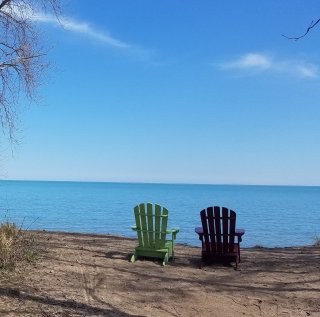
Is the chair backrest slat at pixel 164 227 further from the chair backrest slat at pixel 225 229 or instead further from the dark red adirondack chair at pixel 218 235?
the chair backrest slat at pixel 225 229

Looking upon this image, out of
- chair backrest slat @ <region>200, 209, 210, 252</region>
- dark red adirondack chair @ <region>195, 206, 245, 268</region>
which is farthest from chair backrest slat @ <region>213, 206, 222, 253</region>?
chair backrest slat @ <region>200, 209, 210, 252</region>

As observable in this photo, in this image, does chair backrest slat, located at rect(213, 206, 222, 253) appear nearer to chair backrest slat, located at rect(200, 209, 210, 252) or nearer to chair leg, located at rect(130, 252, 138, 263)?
chair backrest slat, located at rect(200, 209, 210, 252)

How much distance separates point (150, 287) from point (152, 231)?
2077 mm

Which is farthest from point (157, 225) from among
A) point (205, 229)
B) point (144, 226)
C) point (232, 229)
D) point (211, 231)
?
point (232, 229)

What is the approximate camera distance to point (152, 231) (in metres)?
8.62

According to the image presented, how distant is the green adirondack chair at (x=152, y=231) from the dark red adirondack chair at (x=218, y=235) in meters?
0.71

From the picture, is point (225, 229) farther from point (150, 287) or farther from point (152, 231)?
point (150, 287)

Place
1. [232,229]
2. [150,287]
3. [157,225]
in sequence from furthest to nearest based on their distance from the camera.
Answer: [157,225], [232,229], [150,287]

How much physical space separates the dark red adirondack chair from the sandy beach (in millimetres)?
232

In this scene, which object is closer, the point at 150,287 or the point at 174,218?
the point at 150,287

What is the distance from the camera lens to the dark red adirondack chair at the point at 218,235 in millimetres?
8500

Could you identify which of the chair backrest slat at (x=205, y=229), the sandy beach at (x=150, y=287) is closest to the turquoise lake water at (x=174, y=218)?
the sandy beach at (x=150, y=287)

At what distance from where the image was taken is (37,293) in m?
5.63

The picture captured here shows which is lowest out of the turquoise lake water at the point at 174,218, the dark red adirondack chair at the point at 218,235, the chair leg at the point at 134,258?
the turquoise lake water at the point at 174,218
